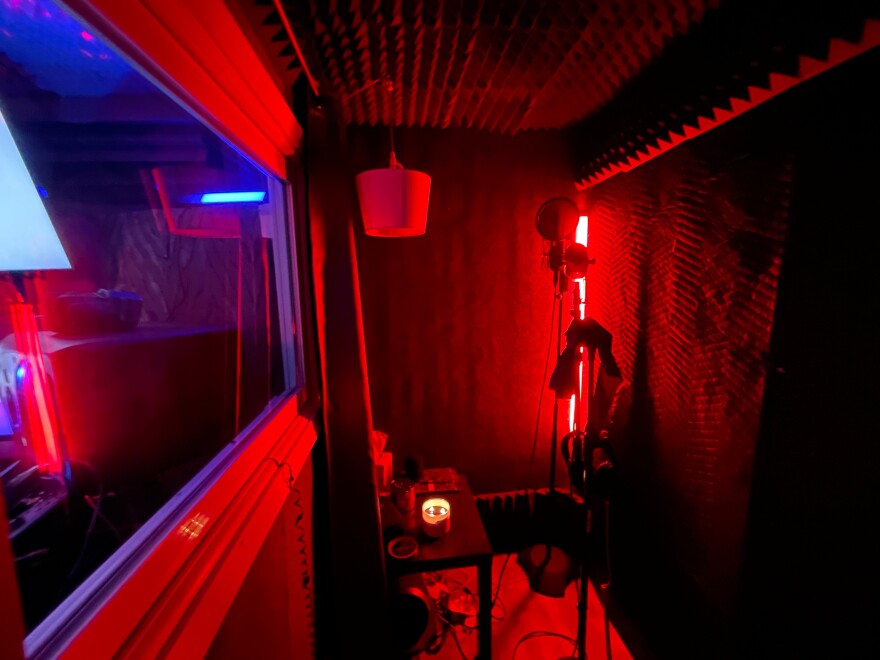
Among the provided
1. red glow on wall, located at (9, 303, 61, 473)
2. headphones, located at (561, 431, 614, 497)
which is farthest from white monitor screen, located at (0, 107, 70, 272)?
headphones, located at (561, 431, 614, 497)

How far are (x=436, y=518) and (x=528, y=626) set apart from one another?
96 centimetres

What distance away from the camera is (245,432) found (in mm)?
1298

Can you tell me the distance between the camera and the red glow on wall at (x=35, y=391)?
0.95 metres

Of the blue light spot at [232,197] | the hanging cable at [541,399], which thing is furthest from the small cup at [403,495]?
the blue light spot at [232,197]

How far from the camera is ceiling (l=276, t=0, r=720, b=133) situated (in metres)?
1.35

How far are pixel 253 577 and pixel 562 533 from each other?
7.10 feet

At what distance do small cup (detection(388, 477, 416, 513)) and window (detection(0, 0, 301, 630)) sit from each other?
71cm

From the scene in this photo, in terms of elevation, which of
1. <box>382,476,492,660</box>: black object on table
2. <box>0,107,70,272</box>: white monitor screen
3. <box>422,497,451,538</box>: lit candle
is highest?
<box>0,107,70,272</box>: white monitor screen

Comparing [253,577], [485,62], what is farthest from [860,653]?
[485,62]

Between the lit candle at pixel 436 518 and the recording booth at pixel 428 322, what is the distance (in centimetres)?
2

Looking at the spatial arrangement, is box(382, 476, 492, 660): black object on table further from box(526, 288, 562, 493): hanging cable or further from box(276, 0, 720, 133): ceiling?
box(276, 0, 720, 133): ceiling

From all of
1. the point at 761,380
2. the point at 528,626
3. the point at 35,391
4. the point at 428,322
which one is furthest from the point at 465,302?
the point at 35,391

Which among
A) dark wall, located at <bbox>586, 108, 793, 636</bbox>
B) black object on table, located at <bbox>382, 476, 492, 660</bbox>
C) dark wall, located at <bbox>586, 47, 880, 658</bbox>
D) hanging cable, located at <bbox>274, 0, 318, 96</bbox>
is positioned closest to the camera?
dark wall, located at <bbox>586, 47, 880, 658</bbox>

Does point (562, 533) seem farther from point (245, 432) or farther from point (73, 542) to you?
point (73, 542)
